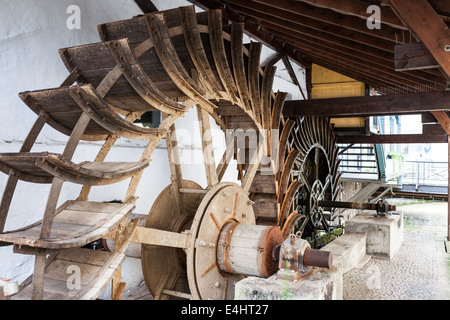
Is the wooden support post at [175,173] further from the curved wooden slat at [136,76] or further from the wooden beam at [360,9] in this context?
the wooden beam at [360,9]

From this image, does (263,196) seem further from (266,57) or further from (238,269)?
(266,57)

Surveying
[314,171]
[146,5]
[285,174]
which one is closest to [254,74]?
[146,5]

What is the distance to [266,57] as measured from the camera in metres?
7.38

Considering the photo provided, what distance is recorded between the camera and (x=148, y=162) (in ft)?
9.12

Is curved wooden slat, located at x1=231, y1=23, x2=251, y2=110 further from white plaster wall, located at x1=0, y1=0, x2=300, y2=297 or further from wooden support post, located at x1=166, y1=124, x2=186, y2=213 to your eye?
white plaster wall, located at x1=0, y1=0, x2=300, y2=297

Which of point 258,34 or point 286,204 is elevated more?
point 258,34

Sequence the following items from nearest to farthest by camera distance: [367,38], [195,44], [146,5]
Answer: [195,44] < [146,5] < [367,38]

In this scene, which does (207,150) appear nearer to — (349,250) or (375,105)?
(349,250)

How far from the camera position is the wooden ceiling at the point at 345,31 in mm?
3732

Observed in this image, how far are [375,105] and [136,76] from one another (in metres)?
4.58

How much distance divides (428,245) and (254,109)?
414 cm

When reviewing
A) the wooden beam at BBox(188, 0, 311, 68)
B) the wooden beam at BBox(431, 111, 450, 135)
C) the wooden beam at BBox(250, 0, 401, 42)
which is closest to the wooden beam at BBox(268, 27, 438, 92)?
the wooden beam at BBox(188, 0, 311, 68)

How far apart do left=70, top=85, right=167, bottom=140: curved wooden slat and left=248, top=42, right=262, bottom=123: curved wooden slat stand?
218 cm

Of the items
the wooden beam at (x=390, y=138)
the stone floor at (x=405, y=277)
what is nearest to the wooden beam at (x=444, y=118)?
the stone floor at (x=405, y=277)
